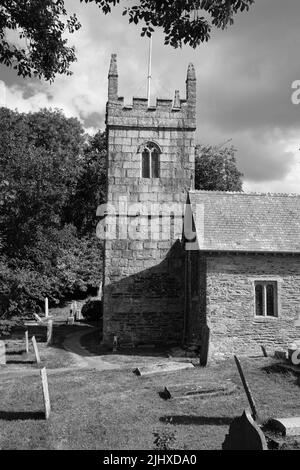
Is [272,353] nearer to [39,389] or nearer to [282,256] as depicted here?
[282,256]

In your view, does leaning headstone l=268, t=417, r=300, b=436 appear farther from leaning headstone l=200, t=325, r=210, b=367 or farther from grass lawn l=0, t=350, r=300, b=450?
leaning headstone l=200, t=325, r=210, b=367

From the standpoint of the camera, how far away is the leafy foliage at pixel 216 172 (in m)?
40.6

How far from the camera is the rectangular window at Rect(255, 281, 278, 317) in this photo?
65.0 ft

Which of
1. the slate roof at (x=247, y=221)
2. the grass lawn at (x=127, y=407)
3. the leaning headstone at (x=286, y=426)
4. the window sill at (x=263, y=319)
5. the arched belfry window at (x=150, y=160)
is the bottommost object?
the grass lawn at (x=127, y=407)

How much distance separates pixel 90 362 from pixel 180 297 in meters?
6.17

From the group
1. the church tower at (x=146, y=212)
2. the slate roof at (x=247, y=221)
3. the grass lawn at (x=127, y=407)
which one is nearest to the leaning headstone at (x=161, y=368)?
the grass lawn at (x=127, y=407)

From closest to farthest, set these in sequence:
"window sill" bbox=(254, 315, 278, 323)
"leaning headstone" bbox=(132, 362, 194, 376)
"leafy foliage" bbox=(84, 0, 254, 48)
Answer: "leafy foliage" bbox=(84, 0, 254, 48) < "leaning headstone" bbox=(132, 362, 194, 376) < "window sill" bbox=(254, 315, 278, 323)

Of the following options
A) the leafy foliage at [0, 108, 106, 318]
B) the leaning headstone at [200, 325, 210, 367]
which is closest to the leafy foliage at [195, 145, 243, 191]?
the leafy foliage at [0, 108, 106, 318]

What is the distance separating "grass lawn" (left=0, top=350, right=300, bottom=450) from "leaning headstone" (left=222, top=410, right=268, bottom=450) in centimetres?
218

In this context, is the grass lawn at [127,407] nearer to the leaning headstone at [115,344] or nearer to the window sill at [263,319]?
the window sill at [263,319]

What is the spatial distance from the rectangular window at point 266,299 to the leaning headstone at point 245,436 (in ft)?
39.9

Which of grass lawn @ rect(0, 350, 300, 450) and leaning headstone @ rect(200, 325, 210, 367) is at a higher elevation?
leaning headstone @ rect(200, 325, 210, 367)

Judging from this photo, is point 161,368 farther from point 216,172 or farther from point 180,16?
point 216,172

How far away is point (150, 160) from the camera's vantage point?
24.1 meters
